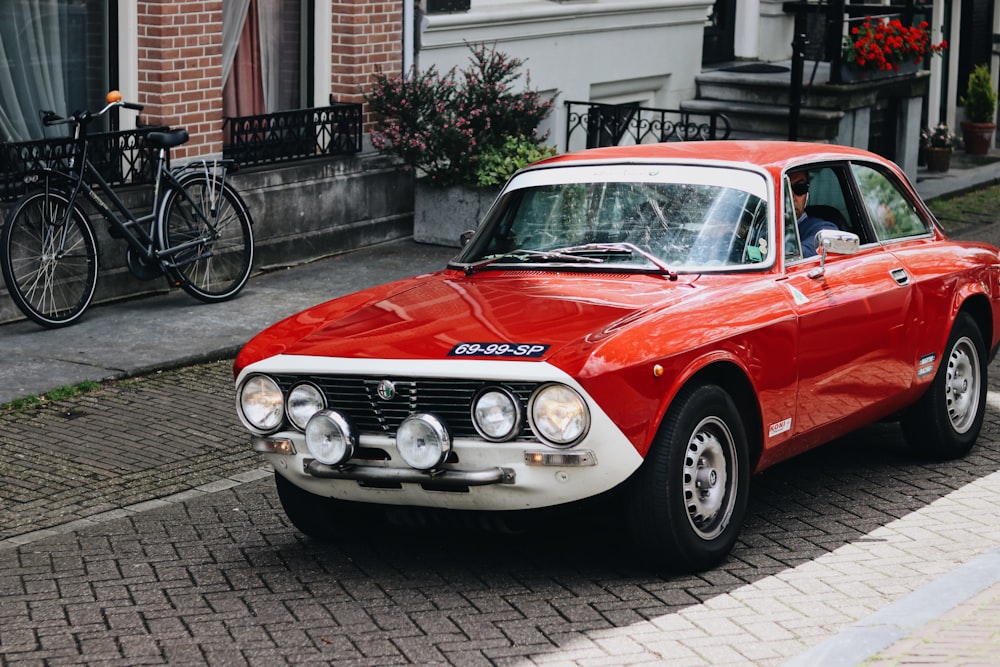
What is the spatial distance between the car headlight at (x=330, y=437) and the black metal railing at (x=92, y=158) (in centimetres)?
569

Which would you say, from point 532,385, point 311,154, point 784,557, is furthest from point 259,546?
point 311,154

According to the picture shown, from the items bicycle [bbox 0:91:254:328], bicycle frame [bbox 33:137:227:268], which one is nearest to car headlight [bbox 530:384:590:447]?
bicycle [bbox 0:91:254:328]

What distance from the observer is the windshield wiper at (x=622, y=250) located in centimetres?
662

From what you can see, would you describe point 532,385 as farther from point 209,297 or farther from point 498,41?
point 498,41

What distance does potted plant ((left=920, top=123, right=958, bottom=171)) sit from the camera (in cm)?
2092

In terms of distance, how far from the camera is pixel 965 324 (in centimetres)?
796

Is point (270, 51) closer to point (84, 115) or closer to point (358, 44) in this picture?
point (358, 44)

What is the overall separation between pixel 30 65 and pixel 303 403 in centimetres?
665

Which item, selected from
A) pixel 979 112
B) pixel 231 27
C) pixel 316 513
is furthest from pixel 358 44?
pixel 979 112

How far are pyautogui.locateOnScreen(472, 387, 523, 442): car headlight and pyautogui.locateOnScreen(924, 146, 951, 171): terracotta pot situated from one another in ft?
53.6

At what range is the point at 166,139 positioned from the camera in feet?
37.3

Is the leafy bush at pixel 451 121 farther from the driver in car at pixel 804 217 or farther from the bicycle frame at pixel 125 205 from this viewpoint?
the driver in car at pixel 804 217

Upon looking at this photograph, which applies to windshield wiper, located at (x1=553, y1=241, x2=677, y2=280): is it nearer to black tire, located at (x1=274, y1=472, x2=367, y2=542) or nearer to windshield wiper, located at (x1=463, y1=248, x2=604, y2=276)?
windshield wiper, located at (x1=463, y1=248, x2=604, y2=276)

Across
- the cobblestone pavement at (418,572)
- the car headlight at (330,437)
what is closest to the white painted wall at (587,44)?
the cobblestone pavement at (418,572)
